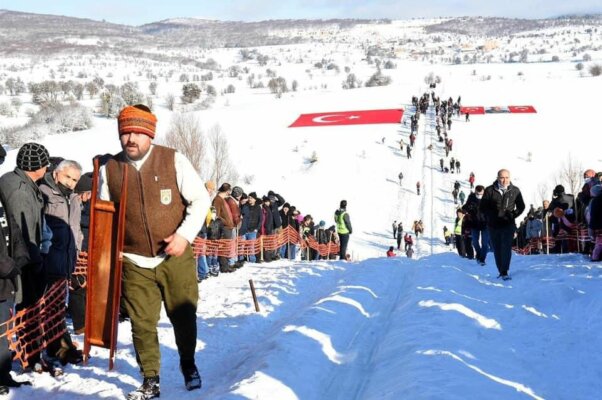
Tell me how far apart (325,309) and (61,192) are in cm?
312

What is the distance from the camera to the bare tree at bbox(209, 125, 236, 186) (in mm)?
52500

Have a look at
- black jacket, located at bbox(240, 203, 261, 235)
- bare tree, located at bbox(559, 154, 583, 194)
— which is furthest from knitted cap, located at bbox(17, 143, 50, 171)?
bare tree, located at bbox(559, 154, 583, 194)

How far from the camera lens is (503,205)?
9.41 meters

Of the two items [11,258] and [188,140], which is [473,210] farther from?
[188,140]

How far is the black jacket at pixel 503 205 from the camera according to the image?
941cm

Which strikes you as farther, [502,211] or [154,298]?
[502,211]

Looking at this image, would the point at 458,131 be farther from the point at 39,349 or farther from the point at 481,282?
the point at 39,349

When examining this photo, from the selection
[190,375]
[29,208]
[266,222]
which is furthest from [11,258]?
[266,222]

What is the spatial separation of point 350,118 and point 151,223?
65.1m

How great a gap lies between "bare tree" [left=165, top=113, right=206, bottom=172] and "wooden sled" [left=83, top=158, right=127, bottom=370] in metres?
49.3

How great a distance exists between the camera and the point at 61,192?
18.1 ft

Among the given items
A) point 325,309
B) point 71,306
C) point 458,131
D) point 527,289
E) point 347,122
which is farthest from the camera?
point 347,122

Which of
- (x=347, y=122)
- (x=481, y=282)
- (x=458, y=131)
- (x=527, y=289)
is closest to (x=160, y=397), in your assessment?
(x=527, y=289)

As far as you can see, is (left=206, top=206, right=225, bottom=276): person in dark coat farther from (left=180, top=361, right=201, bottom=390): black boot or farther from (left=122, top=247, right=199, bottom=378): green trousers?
(left=122, top=247, right=199, bottom=378): green trousers
